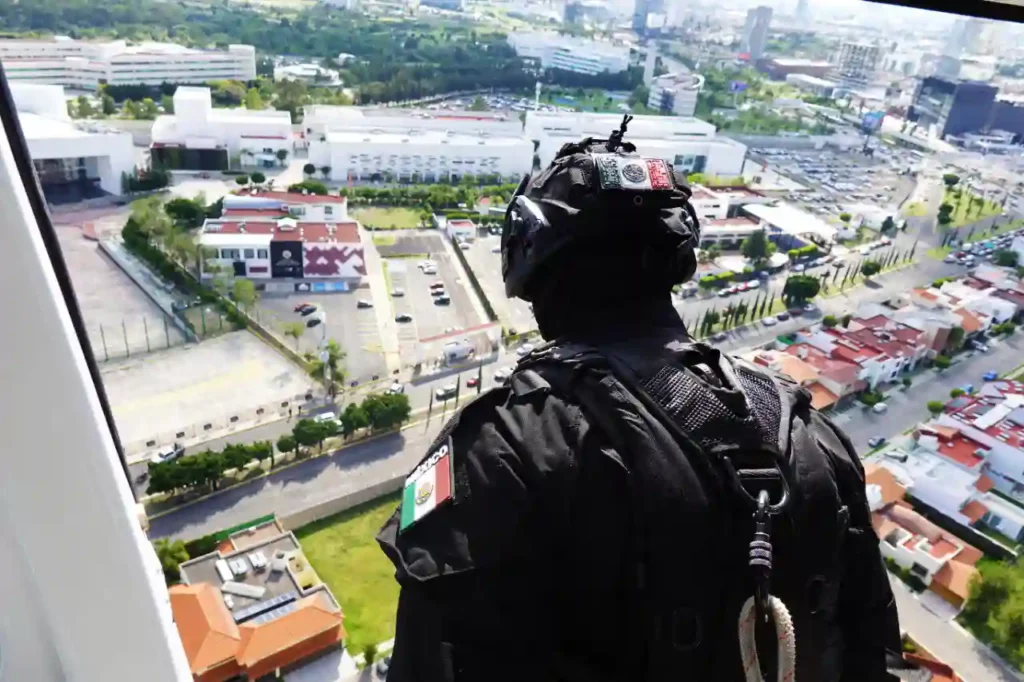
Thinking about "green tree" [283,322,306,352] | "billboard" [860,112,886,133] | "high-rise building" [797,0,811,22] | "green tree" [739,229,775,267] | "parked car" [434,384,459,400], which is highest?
"high-rise building" [797,0,811,22]

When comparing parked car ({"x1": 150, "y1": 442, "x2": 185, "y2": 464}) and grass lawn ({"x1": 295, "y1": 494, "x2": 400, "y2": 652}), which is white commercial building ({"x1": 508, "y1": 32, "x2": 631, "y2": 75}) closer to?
parked car ({"x1": 150, "y1": 442, "x2": 185, "y2": 464})

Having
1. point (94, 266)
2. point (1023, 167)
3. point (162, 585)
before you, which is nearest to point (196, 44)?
point (94, 266)

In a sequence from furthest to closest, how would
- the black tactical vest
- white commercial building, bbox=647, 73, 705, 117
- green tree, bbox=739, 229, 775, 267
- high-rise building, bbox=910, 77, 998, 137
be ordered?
white commercial building, bbox=647, 73, 705, 117 < high-rise building, bbox=910, 77, 998, 137 < green tree, bbox=739, 229, 775, 267 < the black tactical vest

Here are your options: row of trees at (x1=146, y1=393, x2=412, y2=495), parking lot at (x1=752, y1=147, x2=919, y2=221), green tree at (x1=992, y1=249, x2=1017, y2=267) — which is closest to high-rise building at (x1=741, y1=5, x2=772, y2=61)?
parking lot at (x1=752, y1=147, x2=919, y2=221)

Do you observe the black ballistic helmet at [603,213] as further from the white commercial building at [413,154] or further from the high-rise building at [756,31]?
the high-rise building at [756,31]

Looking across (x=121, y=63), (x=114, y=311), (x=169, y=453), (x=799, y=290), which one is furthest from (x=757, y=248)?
(x=121, y=63)

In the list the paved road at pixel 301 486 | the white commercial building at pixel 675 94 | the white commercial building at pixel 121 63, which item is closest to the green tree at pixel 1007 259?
the white commercial building at pixel 675 94
